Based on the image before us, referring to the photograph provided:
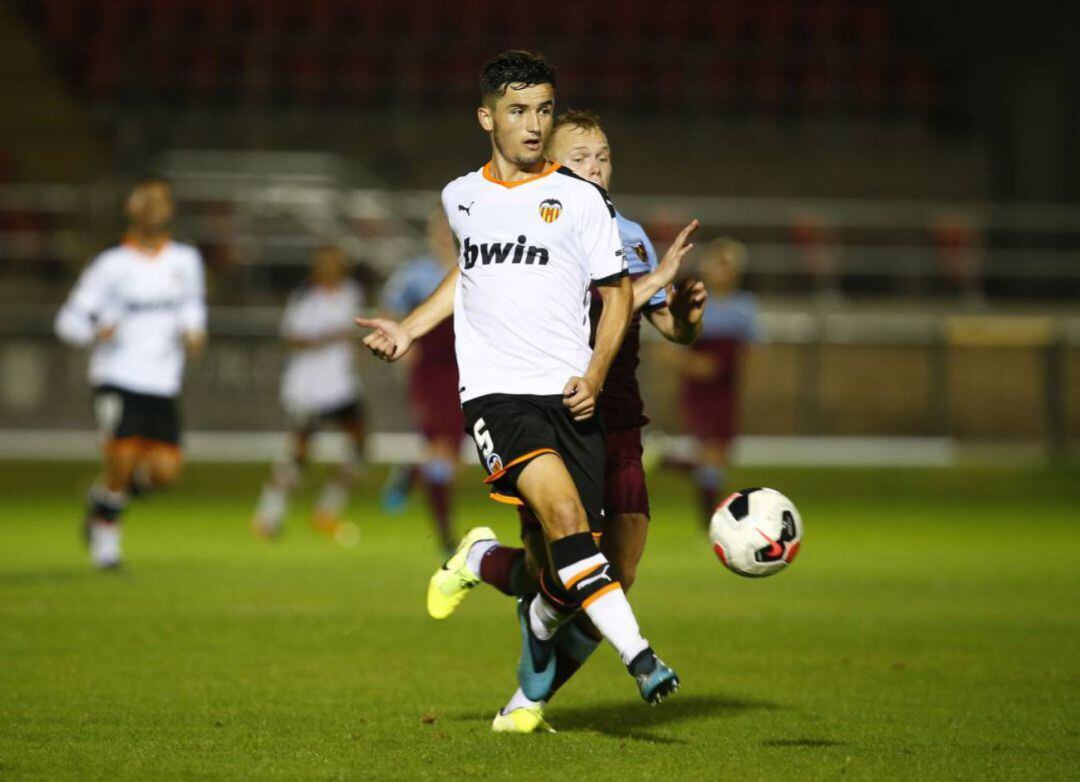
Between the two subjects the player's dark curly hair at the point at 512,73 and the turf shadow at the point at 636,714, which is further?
the turf shadow at the point at 636,714

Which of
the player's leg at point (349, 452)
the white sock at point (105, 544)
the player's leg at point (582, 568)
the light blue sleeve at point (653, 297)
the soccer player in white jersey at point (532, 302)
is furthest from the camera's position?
the player's leg at point (349, 452)

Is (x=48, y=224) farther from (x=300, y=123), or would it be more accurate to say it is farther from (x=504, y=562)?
(x=504, y=562)

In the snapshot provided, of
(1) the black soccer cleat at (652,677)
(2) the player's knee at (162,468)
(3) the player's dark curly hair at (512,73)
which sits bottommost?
(2) the player's knee at (162,468)

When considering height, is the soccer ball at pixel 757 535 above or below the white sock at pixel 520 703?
above

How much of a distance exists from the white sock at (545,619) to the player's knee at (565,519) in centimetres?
47

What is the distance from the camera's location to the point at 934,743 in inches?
231

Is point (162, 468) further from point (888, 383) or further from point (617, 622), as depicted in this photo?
point (888, 383)

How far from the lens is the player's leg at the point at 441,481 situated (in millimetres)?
12734

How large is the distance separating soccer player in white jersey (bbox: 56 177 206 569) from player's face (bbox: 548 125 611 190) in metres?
5.20

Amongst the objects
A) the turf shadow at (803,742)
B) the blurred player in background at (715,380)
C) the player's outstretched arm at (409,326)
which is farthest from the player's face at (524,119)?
the blurred player in background at (715,380)

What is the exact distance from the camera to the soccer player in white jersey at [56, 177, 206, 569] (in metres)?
11.3

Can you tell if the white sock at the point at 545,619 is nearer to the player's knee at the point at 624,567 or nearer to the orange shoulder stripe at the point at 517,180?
the player's knee at the point at 624,567

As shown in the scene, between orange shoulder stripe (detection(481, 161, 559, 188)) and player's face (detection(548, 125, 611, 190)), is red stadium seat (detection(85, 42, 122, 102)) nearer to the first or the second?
player's face (detection(548, 125, 611, 190))

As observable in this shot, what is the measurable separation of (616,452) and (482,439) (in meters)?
0.72
